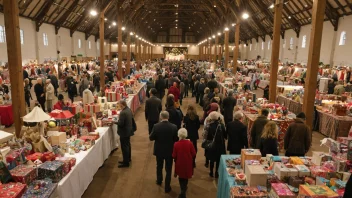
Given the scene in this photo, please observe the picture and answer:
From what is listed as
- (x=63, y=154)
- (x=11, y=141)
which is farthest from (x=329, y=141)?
(x=11, y=141)

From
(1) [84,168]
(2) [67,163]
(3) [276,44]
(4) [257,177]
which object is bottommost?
(1) [84,168]

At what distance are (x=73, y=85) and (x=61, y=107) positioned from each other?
5.69m

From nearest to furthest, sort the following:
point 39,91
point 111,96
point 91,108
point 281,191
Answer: point 281,191, point 91,108, point 111,96, point 39,91

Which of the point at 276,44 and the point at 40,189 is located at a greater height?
the point at 276,44

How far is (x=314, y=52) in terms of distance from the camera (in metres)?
6.56

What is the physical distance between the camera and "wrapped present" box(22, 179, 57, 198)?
3.50 metres

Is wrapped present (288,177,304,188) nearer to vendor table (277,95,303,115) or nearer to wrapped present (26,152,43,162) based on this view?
wrapped present (26,152,43,162)

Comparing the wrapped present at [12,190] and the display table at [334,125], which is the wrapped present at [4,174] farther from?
the display table at [334,125]

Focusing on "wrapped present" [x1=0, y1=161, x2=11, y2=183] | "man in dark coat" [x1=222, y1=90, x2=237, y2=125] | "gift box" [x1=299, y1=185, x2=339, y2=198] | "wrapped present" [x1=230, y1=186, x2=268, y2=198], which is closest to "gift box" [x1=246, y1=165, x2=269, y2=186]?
"wrapped present" [x1=230, y1=186, x2=268, y2=198]

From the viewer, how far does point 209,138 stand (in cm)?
556

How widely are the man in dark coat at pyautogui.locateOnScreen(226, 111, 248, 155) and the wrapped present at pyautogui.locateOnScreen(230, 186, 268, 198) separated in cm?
197

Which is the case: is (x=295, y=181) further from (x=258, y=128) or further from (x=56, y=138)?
(x=56, y=138)

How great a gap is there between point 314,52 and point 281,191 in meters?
4.39

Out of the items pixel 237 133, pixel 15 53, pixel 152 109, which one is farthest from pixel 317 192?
pixel 15 53
